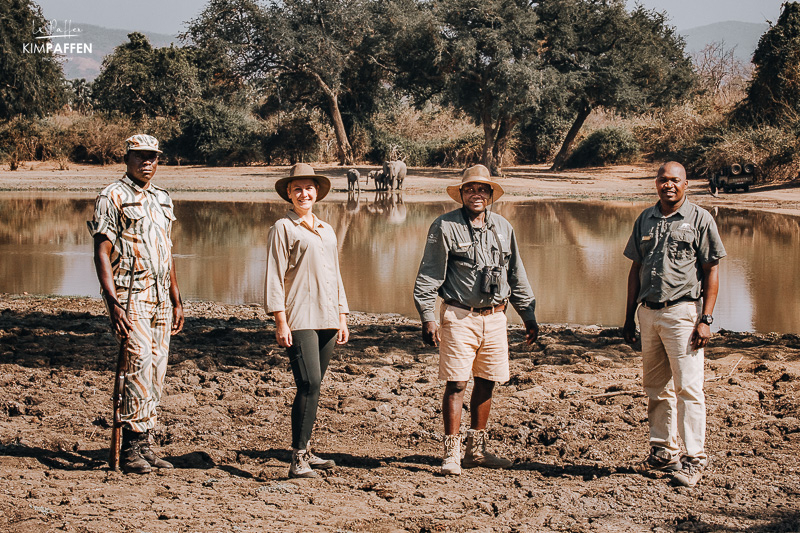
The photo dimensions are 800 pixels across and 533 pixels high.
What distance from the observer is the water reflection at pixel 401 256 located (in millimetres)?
11578

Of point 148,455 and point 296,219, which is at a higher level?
point 296,219

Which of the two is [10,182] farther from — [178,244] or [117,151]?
[178,244]

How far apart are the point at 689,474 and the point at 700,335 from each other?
0.78 m

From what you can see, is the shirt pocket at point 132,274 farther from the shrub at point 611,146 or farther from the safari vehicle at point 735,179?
the shrub at point 611,146

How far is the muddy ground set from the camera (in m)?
4.55

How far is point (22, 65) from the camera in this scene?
37.8 m

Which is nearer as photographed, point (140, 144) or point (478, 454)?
point (140, 144)

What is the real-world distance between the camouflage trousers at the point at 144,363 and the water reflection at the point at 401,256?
19.2 feet

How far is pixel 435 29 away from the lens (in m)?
39.8

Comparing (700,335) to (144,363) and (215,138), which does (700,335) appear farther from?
(215,138)

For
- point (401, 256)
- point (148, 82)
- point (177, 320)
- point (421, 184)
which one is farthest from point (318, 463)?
point (148, 82)

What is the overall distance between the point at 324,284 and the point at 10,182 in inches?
1347

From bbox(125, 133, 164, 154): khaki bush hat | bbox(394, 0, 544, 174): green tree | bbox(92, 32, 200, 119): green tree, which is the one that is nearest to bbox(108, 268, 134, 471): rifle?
bbox(125, 133, 164, 154): khaki bush hat
